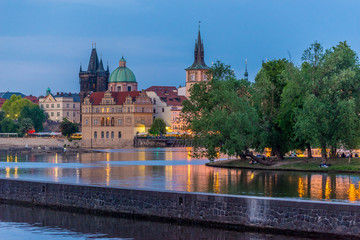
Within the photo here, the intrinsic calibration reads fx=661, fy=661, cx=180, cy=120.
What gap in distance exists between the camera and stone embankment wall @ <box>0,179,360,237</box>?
28984 mm

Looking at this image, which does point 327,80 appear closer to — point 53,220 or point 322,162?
point 322,162

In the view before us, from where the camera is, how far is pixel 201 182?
168ft

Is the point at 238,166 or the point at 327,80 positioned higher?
the point at 327,80

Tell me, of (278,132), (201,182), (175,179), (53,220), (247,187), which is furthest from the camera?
(278,132)

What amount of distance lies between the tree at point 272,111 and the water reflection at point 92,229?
1478 inches

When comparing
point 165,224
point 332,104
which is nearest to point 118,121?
point 332,104

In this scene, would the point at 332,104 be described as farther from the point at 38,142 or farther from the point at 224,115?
the point at 38,142

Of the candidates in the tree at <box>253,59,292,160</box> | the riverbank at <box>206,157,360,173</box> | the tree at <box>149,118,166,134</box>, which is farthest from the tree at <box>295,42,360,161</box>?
the tree at <box>149,118,166,134</box>

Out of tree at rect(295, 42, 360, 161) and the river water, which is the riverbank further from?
the river water

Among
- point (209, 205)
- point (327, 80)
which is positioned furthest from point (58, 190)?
point (327, 80)

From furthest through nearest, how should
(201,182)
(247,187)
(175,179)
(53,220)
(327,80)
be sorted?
(327,80) → (175,179) → (201,182) → (247,187) → (53,220)

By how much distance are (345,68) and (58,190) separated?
38.2 metres

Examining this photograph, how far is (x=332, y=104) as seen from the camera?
64.1m

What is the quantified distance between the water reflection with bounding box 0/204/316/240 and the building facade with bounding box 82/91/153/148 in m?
156
